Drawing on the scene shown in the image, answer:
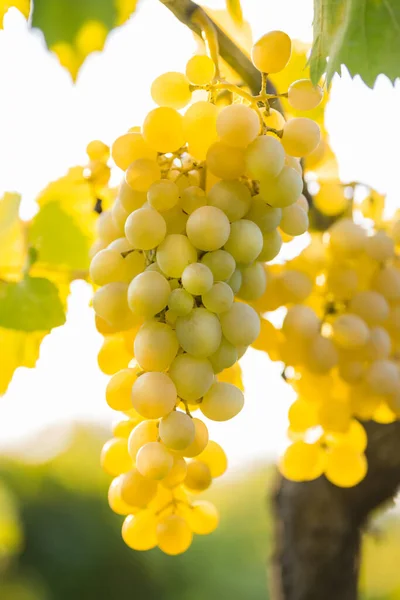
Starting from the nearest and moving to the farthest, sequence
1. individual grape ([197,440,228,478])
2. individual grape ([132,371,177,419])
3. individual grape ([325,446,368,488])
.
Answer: individual grape ([132,371,177,419]) < individual grape ([197,440,228,478]) < individual grape ([325,446,368,488])

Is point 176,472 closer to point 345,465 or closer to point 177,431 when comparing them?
point 177,431

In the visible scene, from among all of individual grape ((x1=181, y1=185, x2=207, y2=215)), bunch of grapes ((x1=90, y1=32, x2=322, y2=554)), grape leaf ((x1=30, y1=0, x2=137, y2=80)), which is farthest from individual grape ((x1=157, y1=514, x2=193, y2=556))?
grape leaf ((x1=30, y1=0, x2=137, y2=80))

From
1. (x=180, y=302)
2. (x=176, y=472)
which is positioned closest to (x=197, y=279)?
(x=180, y=302)

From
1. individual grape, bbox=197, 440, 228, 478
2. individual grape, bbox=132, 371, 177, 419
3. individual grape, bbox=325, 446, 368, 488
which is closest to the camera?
individual grape, bbox=132, 371, 177, 419

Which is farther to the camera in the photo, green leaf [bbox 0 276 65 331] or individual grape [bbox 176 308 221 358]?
green leaf [bbox 0 276 65 331]

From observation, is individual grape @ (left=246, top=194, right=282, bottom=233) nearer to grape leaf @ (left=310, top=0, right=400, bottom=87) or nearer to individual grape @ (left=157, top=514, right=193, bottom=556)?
Answer: grape leaf @ (left=310, top=0, right=400, bottom=87)

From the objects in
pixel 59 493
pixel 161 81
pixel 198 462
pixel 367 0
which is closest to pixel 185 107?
pixel 161 81

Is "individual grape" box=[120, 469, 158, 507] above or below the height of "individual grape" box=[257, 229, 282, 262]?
below
